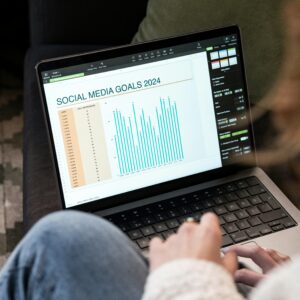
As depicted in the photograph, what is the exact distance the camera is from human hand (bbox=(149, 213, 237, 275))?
624mm

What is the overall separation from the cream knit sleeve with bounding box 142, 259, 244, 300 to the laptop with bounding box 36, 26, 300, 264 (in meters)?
0.28

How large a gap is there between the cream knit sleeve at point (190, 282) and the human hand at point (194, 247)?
0.10ft

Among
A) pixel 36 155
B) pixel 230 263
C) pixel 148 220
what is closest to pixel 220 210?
pixel 148 220

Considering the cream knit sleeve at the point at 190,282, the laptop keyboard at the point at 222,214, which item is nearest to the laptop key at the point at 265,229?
the laptop keyboard at the point at 222,214

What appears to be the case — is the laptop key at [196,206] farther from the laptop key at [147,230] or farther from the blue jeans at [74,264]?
the blue jeans at [74,264]

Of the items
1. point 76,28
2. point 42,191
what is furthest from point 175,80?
point 76,28

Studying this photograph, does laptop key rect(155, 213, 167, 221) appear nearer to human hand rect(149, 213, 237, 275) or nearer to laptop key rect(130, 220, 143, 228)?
laptop key rect(130, 220, 143, 228)

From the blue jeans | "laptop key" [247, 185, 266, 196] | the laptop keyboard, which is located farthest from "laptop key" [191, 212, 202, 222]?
the blue jeans

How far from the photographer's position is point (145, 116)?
2.94 ft

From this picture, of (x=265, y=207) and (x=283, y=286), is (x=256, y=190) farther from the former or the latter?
(x=283, y=286)

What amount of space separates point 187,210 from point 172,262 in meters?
0.32

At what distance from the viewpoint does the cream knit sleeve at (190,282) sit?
0.55 m

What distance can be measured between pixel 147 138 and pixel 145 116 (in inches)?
1.3

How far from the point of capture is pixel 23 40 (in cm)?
181
